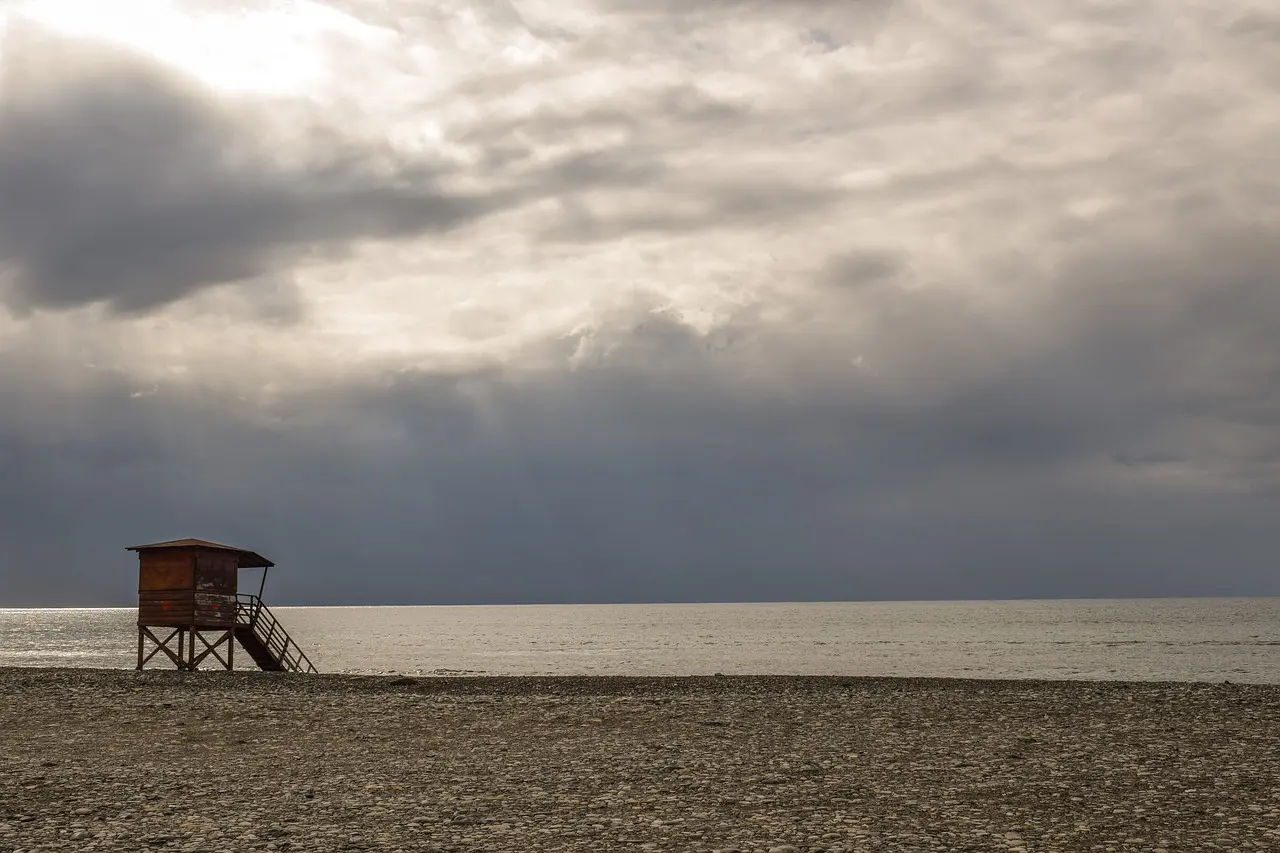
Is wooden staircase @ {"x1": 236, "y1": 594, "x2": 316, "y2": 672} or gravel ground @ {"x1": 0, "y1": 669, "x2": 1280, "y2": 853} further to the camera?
wooden staircase @ {"x1": 236, "y1": 594, "x2": 316, "y2": 672}

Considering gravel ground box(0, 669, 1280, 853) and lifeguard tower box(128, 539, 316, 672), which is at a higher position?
lifeguard tower box(128, 539, 316, 672)

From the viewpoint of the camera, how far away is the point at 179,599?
151ft

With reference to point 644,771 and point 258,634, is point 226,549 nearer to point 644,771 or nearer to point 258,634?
point 258,634

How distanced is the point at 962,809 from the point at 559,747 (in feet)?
29.2

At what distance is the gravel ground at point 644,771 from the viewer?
42.1 ft

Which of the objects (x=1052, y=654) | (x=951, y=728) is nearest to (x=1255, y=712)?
(x=951, y=728)

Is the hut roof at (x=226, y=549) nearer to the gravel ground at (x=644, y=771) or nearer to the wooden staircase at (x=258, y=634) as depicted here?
the wooden staircase at (x=258, y=634)

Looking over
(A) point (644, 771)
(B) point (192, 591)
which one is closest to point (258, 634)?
(B) point (192, 591)

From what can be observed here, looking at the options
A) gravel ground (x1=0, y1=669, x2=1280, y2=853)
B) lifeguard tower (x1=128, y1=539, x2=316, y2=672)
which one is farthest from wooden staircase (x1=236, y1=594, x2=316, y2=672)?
gravel ground (x1=0, y1=669, x2=1280, y2=853)

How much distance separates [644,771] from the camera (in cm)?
1739

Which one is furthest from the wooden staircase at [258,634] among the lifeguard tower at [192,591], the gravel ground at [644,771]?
the gravel ground at [644,771]

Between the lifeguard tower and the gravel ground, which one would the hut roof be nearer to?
the lifeguard tower

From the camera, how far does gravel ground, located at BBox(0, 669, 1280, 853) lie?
12.8 metres

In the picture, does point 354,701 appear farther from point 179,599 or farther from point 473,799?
point 179,599
